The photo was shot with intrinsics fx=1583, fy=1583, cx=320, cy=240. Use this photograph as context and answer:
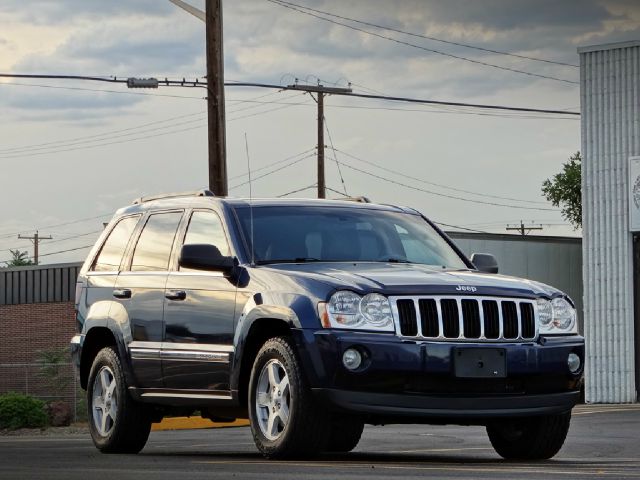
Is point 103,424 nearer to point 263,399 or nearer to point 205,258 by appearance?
point 205,258

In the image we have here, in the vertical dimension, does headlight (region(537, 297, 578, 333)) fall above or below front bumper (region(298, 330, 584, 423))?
above

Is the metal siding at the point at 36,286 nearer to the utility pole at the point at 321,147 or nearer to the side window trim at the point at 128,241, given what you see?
the utility pole at the point at 321,147

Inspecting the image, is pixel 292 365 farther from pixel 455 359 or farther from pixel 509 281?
pixel 509 281

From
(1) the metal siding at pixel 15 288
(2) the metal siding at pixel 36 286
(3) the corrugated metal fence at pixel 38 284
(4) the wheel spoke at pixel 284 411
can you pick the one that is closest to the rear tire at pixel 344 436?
(4) the wheel spoke at pixel 284 411

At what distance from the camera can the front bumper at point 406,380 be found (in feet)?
35.1

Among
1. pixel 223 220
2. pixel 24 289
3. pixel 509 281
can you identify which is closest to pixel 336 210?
pixel 223 220

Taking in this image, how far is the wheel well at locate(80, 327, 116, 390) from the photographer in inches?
546

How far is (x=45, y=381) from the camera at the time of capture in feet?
143

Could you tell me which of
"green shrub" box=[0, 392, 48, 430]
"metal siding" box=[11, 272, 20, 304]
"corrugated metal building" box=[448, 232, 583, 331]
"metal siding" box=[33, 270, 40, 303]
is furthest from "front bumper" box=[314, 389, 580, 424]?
"metal siding" box=[11, 272, 20, 304]

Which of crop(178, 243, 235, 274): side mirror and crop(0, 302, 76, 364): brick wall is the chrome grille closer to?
crop(178, 243, 235, 274): side mirror

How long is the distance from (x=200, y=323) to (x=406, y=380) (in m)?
2.08

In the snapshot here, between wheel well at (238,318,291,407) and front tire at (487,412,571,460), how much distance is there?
1963 millimetres

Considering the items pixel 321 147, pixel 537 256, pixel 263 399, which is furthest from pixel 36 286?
pixel 263 399

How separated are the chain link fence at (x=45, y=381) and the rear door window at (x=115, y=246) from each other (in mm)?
24721
